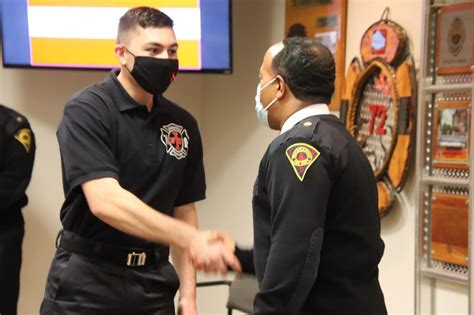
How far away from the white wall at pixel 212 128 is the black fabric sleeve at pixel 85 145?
1.71m

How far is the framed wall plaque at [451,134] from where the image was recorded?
2834 mm

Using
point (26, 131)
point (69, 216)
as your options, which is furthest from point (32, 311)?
point (69, 216)

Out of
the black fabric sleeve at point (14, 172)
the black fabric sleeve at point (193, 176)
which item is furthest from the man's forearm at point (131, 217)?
the black fabric sleeve at point (14, 172)

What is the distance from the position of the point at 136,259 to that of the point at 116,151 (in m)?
0.33

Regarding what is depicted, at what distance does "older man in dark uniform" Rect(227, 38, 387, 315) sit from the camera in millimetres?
1778

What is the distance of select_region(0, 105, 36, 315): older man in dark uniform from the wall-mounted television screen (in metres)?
0.39

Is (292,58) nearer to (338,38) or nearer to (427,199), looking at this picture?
(427,199)

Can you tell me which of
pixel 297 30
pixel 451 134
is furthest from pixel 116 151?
pixel 297 30

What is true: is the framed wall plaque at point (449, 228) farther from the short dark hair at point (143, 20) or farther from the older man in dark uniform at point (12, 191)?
the older man in dark uniform at point (12, 191)

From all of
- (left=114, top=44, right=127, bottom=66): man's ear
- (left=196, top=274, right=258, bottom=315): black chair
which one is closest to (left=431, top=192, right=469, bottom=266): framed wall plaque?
(left=196, top=274, right=258, bottom=315): black chair

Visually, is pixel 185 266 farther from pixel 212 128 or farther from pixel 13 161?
pixel 212 128

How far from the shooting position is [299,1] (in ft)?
12.4

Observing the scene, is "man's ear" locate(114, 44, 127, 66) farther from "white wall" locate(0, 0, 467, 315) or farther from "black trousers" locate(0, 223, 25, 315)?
"black trousers" locate(0, 223, 25, 315)

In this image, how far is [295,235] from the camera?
1771 millimetres
